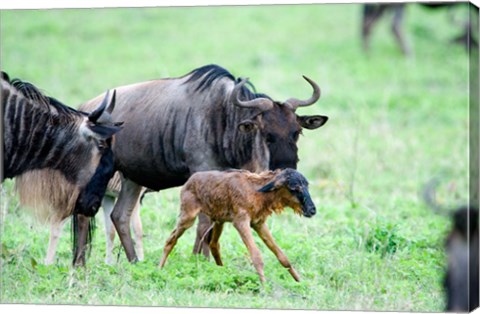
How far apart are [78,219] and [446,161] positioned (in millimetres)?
5868

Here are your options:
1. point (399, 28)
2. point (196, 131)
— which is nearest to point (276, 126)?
point (196, 131)

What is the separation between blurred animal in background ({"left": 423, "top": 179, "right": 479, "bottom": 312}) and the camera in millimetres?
7191

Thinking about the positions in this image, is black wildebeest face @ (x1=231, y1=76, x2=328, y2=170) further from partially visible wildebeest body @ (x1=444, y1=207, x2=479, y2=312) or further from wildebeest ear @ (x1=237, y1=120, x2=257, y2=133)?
partially visible wildebeest body @ (x1=444, y1=207, x2=479, y2=312)

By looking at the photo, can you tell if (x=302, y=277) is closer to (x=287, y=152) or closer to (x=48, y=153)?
(x=287, y=152)

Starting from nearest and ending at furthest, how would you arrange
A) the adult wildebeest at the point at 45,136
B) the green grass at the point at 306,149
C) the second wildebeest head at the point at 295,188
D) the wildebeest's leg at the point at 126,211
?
the second wildebeest head at the point at 295,188 < the green grass at the point at 306,149 < the adult wildebeest at the point at 45,136 < the wildebeest's leg at the point at 126,211

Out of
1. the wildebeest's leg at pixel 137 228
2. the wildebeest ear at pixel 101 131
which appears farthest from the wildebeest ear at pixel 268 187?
the wildebeest's leg at pixel 137 228

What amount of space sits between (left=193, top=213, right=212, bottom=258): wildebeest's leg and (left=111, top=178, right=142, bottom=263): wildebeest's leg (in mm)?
499

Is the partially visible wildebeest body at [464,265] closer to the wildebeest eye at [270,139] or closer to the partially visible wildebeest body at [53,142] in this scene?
the wildebeest eye at [270,139]

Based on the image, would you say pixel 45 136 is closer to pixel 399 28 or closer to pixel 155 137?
pixel 155 137

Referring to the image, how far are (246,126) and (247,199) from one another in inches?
23.4

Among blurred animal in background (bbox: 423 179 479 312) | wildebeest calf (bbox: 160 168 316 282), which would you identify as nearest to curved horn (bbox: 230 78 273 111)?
wildebeest calf (bbox: 160 168 316 282)

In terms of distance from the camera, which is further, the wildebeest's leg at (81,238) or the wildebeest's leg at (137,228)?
the wildebeest's leg at (137,228)

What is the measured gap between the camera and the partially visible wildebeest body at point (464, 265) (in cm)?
719

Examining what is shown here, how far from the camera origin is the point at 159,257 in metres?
8.73
